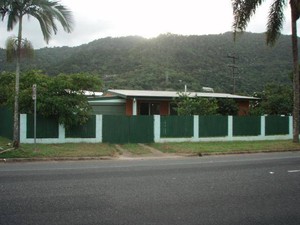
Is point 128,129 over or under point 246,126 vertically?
under

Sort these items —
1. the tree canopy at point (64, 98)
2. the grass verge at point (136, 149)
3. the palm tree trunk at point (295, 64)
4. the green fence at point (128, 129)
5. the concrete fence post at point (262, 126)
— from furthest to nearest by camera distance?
1. the concrete fence post at point (262, 126)
2. the palm tree trunk at point (295, 64)
3. the green fence at point (128, 129)
4. the tree canopy at point (64, 98)
5. the grass verge at point (136, 149)

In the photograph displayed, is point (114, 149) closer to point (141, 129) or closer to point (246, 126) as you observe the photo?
point (141, 129)

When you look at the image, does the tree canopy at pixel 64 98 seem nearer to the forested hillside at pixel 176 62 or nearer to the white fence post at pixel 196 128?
the white fence post at pixel 196 128

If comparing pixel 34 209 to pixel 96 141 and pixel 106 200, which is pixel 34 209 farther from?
pixel 96 141

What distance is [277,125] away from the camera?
78.4 ft

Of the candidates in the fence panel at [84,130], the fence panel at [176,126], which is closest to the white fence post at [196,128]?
the fence panel at [176,126]

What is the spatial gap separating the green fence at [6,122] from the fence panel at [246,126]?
12.7 metres

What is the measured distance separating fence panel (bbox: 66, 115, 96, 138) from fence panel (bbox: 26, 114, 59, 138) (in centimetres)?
69

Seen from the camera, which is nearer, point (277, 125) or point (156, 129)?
point (156, 129)

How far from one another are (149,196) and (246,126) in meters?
16.2

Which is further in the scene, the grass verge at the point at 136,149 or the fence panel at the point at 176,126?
the fence panel at the point at 176,126

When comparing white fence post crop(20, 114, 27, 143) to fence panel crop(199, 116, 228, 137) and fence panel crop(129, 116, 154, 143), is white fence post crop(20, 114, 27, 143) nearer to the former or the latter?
fence panel crop(129, 116, 154, 143)

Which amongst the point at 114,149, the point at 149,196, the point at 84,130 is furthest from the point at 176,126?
the point at 149,196

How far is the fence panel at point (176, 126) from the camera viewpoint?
66.1ft
